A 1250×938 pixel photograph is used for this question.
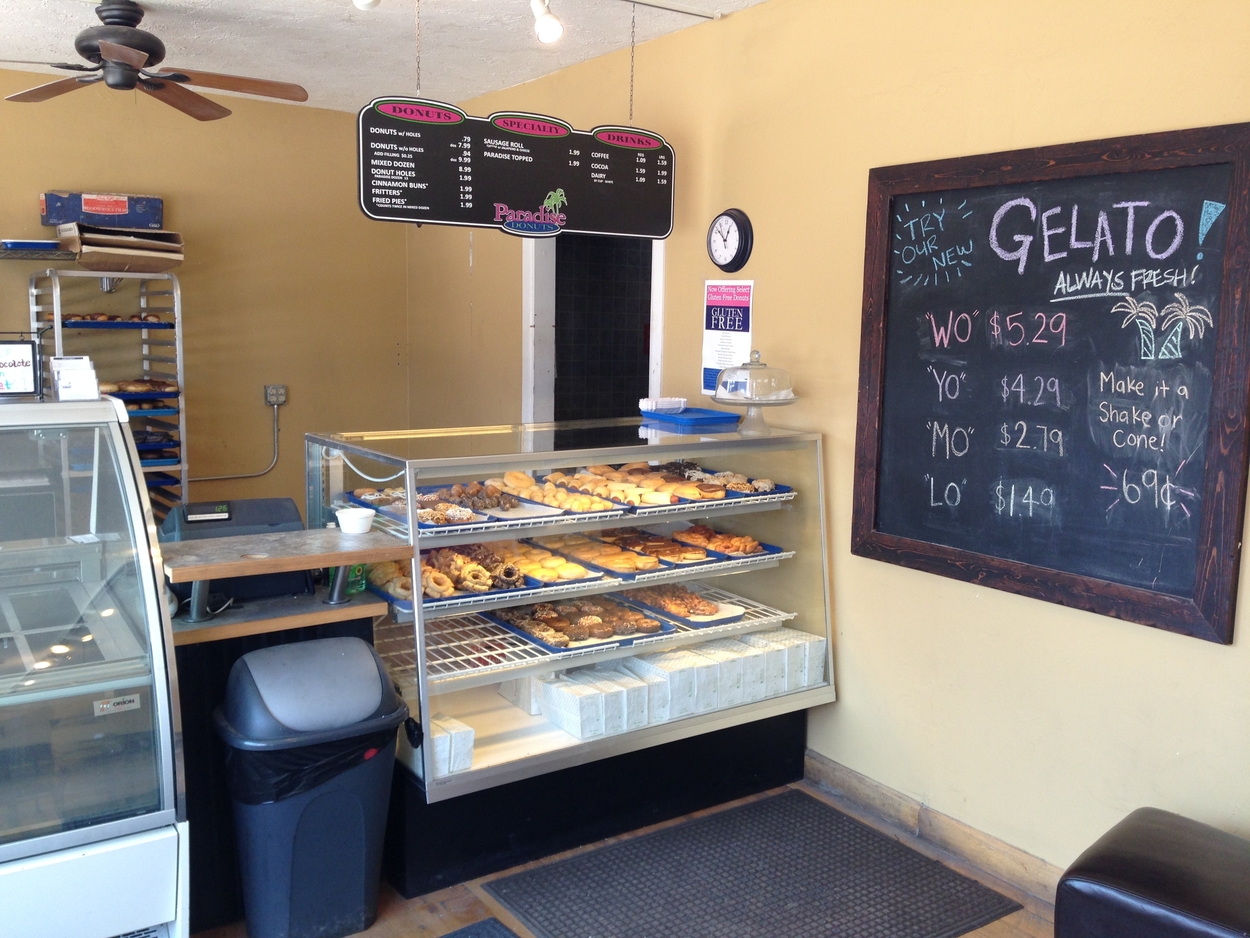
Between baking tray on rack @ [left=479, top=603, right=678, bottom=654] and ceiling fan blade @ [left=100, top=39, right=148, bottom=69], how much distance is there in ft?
7.68

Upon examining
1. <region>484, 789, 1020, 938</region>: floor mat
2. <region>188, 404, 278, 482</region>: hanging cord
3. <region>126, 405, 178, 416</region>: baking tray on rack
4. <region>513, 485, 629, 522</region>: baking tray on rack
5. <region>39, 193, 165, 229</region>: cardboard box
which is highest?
<region>39, 193, 165, 229</region>: cardboard box

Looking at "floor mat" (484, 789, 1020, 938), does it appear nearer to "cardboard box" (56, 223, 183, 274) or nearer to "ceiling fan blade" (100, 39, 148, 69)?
"ceiling fan blade" (100, 39, 148, 69)

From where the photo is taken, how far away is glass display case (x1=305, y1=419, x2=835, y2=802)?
2.79 metres

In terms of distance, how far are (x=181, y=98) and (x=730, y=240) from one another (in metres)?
2.33

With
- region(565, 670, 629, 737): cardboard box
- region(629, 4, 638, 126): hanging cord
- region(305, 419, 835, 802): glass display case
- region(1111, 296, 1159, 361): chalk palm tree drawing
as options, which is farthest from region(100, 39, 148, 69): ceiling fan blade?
region(1111, 296, 1159, 361): chalk palm tree drawing

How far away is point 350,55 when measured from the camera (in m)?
4.57

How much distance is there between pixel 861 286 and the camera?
131 inches

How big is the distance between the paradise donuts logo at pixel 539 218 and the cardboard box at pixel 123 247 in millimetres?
2495

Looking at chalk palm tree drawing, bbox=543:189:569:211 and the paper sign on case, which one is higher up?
chalk palm tree drawing, bbox=543:189:569:211

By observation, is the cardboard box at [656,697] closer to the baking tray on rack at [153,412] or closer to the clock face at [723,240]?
the clock face at [723,240]

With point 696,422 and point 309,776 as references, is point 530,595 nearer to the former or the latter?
point 309,776

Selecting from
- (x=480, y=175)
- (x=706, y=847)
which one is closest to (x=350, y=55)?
(x=480, y=175)

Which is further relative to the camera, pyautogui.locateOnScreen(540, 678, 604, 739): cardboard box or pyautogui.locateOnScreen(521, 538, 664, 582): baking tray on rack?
pyautogui.locateOnScreen(521, 538, 664, 582): baking tray on rack

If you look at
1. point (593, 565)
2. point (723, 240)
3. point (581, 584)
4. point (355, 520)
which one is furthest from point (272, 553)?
point (723, 240)
